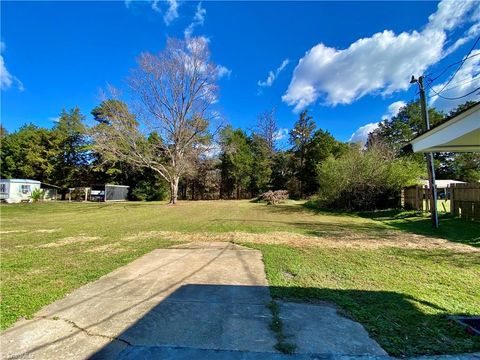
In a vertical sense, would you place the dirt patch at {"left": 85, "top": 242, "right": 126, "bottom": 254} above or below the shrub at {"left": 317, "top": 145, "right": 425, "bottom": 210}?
below

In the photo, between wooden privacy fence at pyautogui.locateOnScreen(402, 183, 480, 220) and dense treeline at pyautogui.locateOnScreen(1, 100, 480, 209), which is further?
dense treeline at pyautogui.locateOnScreen(1, 100, 480, 209)

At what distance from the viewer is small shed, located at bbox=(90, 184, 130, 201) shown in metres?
30.7

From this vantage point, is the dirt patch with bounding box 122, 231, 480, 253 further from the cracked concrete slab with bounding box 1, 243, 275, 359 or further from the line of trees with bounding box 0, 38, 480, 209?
the line of trees with bounding box 0, 38, 480, 209

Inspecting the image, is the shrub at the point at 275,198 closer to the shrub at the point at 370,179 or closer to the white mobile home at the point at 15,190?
the shrub at the point at 370,179

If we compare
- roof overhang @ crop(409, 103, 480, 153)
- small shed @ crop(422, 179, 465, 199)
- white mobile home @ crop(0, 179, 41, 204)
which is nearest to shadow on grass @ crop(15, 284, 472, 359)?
roof overhang @ crop(409, 103, 480, 153)

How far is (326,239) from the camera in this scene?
23.7 ft

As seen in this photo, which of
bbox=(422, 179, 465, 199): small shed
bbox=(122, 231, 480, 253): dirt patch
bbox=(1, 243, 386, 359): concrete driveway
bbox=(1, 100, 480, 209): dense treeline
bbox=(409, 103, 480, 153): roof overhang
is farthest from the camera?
bbox=(1, 100, 480, 209): dense treeline

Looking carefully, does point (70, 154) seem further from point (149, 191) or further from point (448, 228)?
point (448, 228)

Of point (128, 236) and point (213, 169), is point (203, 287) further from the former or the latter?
point (213, 169)

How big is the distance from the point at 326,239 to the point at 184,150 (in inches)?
699

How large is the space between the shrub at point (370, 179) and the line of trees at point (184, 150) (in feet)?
24.9

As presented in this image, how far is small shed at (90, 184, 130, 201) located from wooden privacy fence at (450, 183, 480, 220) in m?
30.1

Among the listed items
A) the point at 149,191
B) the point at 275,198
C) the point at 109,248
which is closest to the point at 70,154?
the point at 149,191

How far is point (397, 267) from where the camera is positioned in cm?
463
